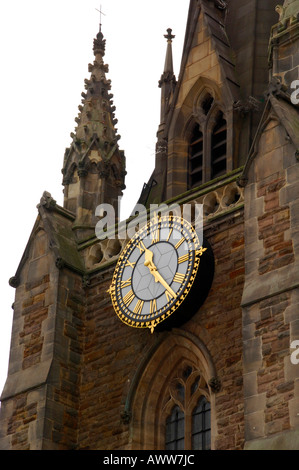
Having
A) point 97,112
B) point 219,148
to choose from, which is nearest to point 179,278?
point 219,148

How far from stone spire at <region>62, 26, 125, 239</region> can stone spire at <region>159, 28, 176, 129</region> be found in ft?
5.39

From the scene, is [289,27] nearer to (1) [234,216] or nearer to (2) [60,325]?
(1) [234,216]

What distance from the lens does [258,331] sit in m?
27.1

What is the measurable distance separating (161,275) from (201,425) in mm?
2861

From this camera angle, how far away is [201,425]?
2911 cm

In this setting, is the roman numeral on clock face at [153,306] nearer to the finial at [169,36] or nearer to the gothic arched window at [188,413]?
the gothic arched window at [188,413]

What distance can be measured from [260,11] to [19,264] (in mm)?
7645

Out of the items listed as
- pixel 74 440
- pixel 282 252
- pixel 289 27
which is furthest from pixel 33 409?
pixel 289 27

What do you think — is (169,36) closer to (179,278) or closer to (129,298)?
(129,298)

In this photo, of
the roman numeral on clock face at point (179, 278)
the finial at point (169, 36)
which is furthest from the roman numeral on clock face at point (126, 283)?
the finial at point (169, 36)

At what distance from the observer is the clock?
96.7 ft
